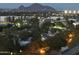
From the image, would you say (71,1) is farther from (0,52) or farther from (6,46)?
(0,52)

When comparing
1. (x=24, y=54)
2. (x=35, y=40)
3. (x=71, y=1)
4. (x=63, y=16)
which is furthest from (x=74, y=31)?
(x=24, y=54)

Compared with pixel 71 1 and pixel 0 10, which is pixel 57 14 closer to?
pixel 71 1

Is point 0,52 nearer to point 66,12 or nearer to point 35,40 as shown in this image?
point 35,40

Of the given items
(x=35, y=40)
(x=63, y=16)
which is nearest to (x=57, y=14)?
(x=63, y=16)

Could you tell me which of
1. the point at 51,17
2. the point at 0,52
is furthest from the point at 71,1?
the point at 0,52
